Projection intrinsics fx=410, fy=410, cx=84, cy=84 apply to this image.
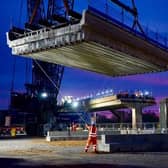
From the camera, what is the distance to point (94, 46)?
97.5 feet

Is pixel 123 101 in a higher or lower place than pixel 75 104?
lower

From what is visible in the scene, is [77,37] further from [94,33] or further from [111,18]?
[111,18]

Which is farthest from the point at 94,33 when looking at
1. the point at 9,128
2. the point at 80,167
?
the point at 9,128

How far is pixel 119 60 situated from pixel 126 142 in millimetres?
13686

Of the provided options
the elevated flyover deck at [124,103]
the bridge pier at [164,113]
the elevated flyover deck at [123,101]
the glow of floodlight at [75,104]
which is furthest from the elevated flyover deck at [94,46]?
the glow of floodlight at [75,104]

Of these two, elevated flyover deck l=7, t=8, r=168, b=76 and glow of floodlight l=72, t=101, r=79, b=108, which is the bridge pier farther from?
glow of floodlight l=72, t=101, r=79, b=108

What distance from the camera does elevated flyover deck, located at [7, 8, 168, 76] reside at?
27.2 m

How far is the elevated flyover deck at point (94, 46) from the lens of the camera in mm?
27156

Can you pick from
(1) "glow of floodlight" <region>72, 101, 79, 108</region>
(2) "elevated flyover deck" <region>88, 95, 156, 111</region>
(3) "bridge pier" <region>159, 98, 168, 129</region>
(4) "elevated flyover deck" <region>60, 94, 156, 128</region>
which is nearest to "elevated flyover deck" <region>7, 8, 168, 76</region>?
(3) "bridge pier" <region>159, 98, 168, 129</region>

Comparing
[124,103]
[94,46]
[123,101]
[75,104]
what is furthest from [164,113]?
[75,104]

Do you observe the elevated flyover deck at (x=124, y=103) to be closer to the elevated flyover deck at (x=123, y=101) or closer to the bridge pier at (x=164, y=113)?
the elevated flyover deck at (x=123, y=101)

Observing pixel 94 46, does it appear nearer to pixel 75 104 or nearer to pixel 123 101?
pixel 123 101

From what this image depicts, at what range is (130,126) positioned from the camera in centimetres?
5206

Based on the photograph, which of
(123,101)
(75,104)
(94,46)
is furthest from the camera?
(75,104)
